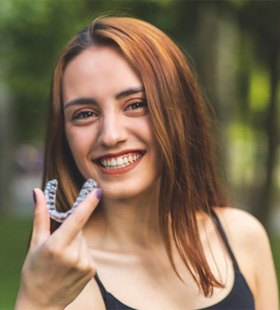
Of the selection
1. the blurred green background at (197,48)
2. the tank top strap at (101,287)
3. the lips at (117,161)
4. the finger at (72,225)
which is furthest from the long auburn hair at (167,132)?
the blurred green background at (197,48)

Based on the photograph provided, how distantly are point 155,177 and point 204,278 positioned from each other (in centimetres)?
38

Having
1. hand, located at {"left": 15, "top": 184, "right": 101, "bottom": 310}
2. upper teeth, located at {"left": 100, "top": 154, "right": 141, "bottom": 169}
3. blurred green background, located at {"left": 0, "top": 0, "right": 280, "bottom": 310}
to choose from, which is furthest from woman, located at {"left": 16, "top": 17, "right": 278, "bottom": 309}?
blurred green background, located at {"left": 0, "top": 0, "right": 280, "bottom": 310}

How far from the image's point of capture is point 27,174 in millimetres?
33000

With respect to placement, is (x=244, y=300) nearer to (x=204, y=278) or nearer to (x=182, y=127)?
(x=204, y=278)

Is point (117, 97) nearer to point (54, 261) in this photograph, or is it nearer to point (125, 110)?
point (125, 110)

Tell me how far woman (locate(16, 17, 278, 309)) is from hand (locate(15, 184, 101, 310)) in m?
0.21

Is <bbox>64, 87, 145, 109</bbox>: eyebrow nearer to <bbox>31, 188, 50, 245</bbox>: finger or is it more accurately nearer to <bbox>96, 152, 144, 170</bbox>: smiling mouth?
<bbox>96, 152, 144, 170</bbox>: smiling mouth

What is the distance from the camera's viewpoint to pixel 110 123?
2166mm

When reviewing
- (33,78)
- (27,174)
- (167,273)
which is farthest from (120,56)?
(27,174)

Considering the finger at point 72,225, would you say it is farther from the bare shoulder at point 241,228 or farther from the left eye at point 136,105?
the bare shoulder at point 241,228

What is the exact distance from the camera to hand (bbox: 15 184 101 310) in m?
1.72

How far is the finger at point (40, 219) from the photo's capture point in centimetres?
175

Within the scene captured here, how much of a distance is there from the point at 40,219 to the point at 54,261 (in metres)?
0.11

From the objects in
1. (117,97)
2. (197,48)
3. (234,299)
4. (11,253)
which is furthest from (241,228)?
(11,253)
